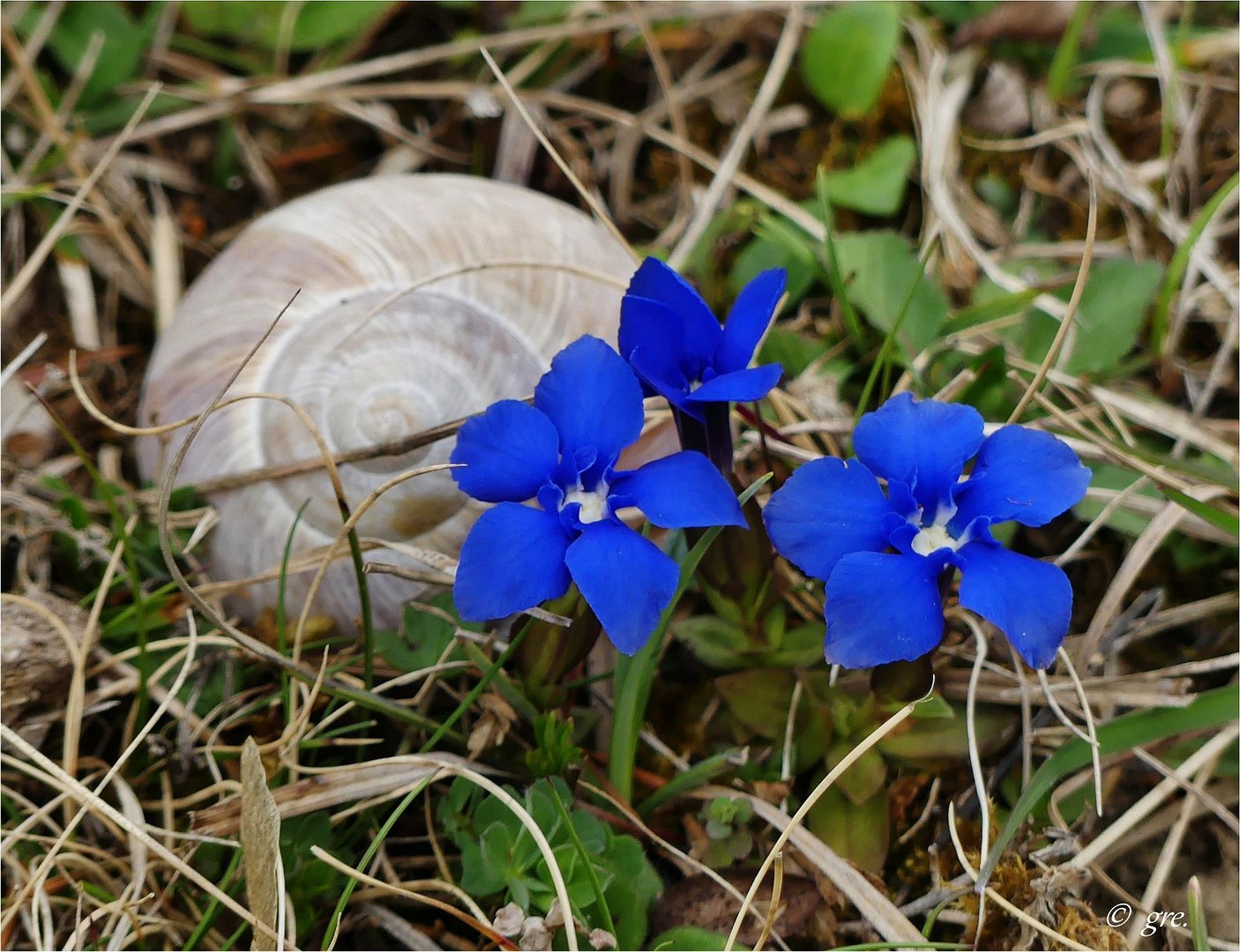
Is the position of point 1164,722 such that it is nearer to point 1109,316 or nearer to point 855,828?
point 855,828

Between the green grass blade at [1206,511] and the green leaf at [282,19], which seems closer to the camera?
the green grass blade at [1206,511]

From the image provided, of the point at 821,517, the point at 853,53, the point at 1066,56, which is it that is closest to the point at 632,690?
the point at 821,517

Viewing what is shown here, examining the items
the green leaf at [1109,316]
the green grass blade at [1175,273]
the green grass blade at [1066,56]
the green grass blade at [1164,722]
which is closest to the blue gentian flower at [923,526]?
the green grass blade at [1164,722]

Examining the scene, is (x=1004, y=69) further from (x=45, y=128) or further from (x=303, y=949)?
(x=303, y=949)

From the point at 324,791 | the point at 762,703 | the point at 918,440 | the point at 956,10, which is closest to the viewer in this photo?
the point at 918,440

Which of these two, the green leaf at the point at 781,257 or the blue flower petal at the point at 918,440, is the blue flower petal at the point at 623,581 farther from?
the green leaf at the point at 781,257

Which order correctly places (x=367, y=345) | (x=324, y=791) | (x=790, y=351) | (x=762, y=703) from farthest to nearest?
(x=790, y=351) < (x=367, y=345) < (x=762, y=703) < (x=324, y=791)

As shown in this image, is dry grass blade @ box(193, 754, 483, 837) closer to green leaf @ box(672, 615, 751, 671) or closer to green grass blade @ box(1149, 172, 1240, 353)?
green leaf @ box(672, 615, 751, 671)
